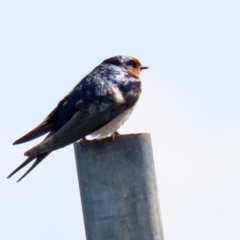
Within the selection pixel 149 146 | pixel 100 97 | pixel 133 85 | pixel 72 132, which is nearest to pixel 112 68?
pixel 133 85

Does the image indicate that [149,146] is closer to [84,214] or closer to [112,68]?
[84,214]

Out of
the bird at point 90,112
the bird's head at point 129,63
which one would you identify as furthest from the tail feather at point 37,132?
the bird's head at point 129,63

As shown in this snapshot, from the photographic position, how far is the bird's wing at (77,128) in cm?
546

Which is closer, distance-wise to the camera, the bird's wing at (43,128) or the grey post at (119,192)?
the grey post at (119,192)

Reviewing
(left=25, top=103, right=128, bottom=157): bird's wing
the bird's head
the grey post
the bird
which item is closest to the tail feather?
the bird

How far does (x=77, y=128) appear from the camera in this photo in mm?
5859

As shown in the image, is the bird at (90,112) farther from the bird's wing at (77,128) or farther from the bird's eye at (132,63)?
the bird's eye at (132,63)

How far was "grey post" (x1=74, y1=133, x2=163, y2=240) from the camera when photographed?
434cm

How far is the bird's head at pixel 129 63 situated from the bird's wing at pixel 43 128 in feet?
2.86

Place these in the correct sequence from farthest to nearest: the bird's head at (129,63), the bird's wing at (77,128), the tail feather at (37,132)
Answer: the bird's head at (129,63)
the tail feather at (37,132)
the bird's wing at (77,128)

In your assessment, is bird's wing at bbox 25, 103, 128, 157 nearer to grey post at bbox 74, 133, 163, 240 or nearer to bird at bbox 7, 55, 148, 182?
bird at bbox 7, 55, 148, 182

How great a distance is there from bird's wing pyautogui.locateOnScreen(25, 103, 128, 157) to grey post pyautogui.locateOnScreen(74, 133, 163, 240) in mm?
976

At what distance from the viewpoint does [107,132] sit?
627cm

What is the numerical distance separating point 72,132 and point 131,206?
1519 millimetres
